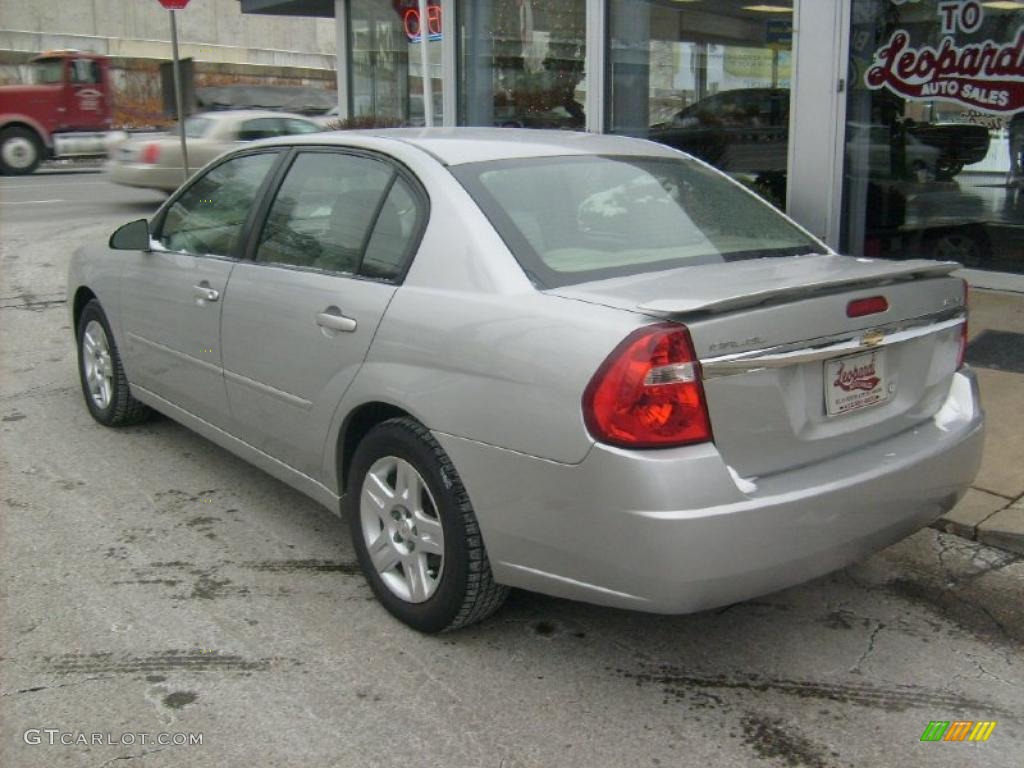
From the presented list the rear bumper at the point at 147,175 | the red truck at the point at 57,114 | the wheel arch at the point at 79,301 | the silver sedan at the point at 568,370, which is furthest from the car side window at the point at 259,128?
the silver sedan at the point at 568,370

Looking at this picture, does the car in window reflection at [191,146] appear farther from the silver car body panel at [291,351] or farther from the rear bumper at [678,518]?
the rear bumper at [678,518]

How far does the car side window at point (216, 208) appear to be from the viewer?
4402 mm

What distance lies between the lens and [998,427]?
5.13 meters

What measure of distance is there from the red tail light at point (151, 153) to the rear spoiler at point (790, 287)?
1496 cm

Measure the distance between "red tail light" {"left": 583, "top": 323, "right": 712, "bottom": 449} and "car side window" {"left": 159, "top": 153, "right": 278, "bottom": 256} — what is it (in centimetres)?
221

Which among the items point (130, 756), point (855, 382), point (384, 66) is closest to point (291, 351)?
point (130, 756)

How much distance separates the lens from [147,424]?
5742 millimetres

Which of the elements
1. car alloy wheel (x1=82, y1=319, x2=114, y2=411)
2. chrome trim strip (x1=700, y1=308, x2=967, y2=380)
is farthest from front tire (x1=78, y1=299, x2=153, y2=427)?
chrome trim strip (x1=700, y1=308, x2=967, y2=380)

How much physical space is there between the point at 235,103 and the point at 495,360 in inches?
1100

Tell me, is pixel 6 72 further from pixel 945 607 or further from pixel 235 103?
pixel 945 607

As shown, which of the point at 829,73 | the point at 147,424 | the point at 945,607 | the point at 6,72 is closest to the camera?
the point at 945,607

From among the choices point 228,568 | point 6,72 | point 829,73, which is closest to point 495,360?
point 228,568

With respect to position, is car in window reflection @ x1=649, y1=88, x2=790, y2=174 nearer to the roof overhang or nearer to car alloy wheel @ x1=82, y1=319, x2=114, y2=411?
car alloy wheel @ x1=82, y1=319, x2=114, y2=411

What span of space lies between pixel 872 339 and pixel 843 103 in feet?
17.3
